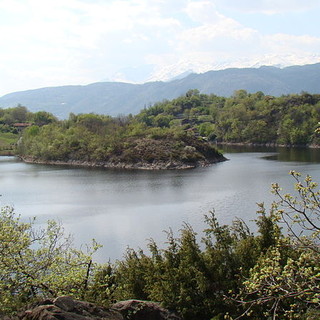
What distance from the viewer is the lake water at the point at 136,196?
3786 centimetres

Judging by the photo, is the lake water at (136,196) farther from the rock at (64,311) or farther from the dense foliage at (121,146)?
the rock at (64,311)

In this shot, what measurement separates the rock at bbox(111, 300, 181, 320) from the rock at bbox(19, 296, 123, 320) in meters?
2.08

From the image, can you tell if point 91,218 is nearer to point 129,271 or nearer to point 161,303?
point 129,271

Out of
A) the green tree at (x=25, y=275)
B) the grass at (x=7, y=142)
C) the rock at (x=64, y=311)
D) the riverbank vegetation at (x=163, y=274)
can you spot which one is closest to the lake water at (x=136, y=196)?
the riverbank vegetation at (x=163, y=274)

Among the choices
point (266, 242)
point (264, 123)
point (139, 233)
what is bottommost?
point (139, 233)

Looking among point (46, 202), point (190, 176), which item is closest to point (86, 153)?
point (190, 176)

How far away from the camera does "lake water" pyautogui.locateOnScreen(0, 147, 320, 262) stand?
1491 inches

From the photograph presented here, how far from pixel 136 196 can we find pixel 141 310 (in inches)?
1574

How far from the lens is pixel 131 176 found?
75.8m

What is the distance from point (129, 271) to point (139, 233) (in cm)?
1630

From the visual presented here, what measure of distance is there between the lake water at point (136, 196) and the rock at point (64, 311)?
1629 centimetres

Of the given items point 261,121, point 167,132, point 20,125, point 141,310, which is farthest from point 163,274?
point 20,125

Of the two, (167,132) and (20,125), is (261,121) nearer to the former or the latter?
(167,132)

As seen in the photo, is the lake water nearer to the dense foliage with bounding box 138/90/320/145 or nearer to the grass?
the grass
